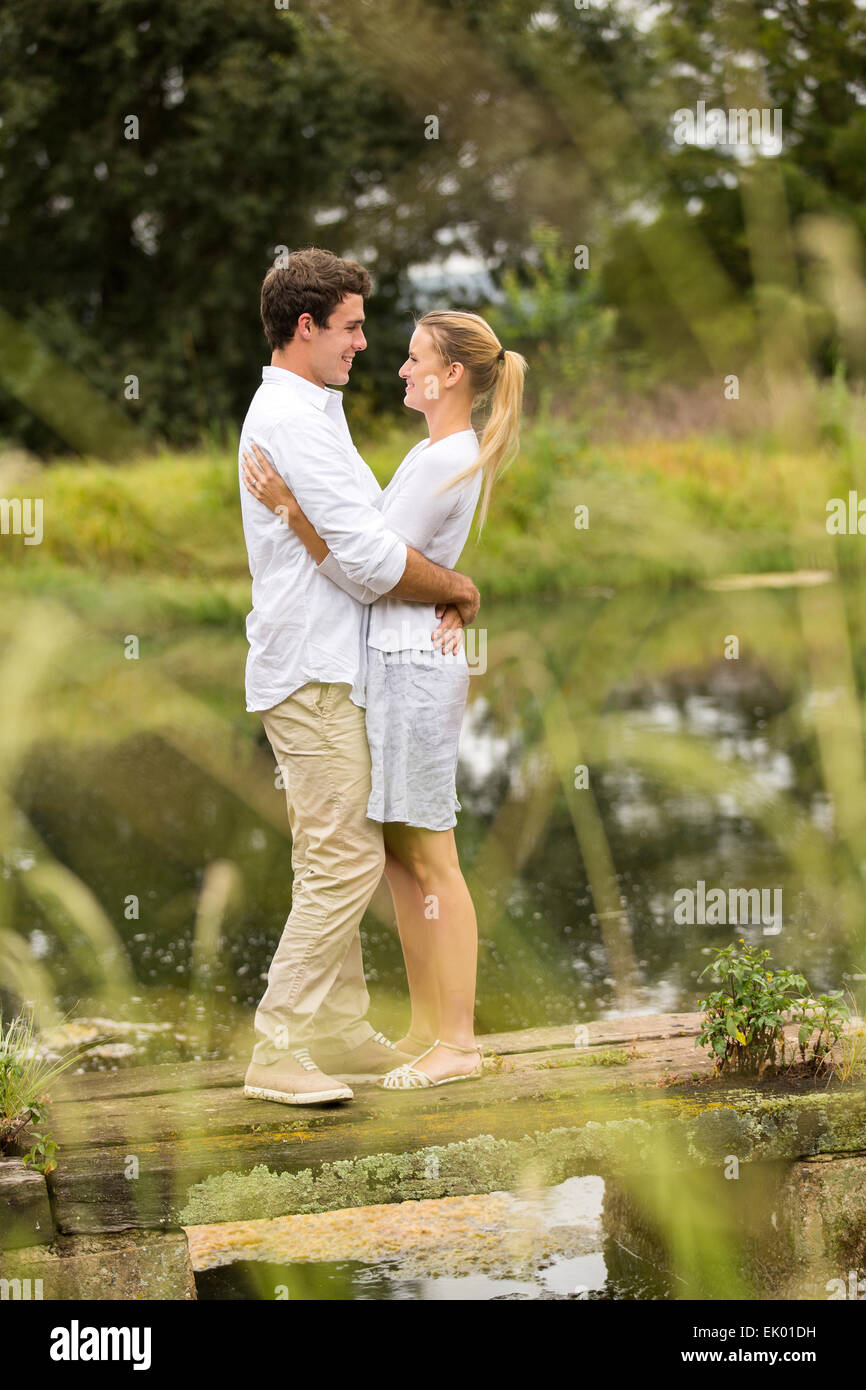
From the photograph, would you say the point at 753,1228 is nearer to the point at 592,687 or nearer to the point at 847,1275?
the point at 847,1275

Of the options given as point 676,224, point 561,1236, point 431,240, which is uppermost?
point 431,240

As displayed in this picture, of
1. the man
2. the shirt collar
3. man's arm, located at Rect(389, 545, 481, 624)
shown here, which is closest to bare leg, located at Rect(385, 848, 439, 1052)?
the man

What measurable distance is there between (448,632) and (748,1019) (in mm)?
906

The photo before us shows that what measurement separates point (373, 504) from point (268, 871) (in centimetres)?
386

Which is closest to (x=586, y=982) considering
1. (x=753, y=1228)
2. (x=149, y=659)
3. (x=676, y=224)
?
(x=753, y=1228)

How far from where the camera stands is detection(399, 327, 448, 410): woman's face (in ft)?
8.95

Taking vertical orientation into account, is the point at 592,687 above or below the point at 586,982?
above

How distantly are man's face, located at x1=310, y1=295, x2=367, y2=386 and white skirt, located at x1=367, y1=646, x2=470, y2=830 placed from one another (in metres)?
0.52

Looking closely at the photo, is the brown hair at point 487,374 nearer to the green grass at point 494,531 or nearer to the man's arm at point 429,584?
the man's arm at point 429,584

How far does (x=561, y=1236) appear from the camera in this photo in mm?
3271

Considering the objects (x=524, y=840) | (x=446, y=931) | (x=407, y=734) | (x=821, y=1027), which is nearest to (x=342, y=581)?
(x=407, y=734)

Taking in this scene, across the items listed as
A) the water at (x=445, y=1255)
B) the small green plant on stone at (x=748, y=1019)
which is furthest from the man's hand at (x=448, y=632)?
the water at (x=445, y=1255)

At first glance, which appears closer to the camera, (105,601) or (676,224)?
(676,224)

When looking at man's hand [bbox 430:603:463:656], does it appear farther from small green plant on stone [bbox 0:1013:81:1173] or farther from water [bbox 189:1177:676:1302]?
water [bbox 189:1177:676:1302]
